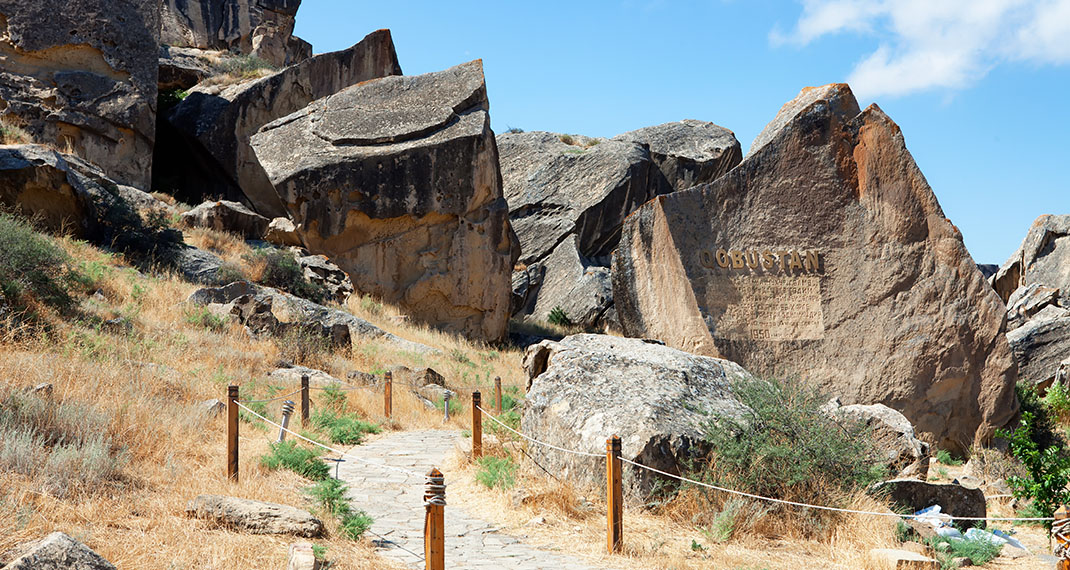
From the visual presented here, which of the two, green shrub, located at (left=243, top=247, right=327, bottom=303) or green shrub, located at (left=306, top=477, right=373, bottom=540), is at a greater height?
green shrub, located at (left=243, top=247, right=327, bottom=303)

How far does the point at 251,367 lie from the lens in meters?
11.4

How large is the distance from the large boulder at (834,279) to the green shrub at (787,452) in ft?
15.5

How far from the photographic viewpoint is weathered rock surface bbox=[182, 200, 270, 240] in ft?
63.4

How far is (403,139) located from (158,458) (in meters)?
13.4

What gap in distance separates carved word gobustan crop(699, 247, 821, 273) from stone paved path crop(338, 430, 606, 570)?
5.43m

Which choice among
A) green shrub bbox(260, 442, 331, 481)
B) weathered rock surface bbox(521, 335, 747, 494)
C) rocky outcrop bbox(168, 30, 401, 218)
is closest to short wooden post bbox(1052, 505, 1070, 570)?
weathered rock surface bbox(521, 335, 747, 494)

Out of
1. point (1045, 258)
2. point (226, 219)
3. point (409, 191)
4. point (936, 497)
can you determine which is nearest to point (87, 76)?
point (226, 219)

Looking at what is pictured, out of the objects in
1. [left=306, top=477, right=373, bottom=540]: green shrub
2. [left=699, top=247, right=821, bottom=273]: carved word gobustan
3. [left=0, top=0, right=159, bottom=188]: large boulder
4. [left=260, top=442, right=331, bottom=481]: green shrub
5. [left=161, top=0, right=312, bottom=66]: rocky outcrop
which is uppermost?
[left=161, top=0, right=312, bottom=66]: rocky outcrop

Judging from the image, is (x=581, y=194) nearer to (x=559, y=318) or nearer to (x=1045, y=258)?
(x=559, y=318)

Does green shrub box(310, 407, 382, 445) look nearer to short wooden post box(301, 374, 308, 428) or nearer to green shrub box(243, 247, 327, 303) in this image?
short wooden post box(301, 374, 308, 428)

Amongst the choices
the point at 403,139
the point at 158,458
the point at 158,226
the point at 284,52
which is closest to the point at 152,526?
the point at 158,458

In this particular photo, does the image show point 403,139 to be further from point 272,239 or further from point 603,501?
point 603,501

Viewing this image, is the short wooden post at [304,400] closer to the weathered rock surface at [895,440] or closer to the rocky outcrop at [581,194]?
the weathered rock surface at [895,440]

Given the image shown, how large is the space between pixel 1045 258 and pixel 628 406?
21801 millimetres
